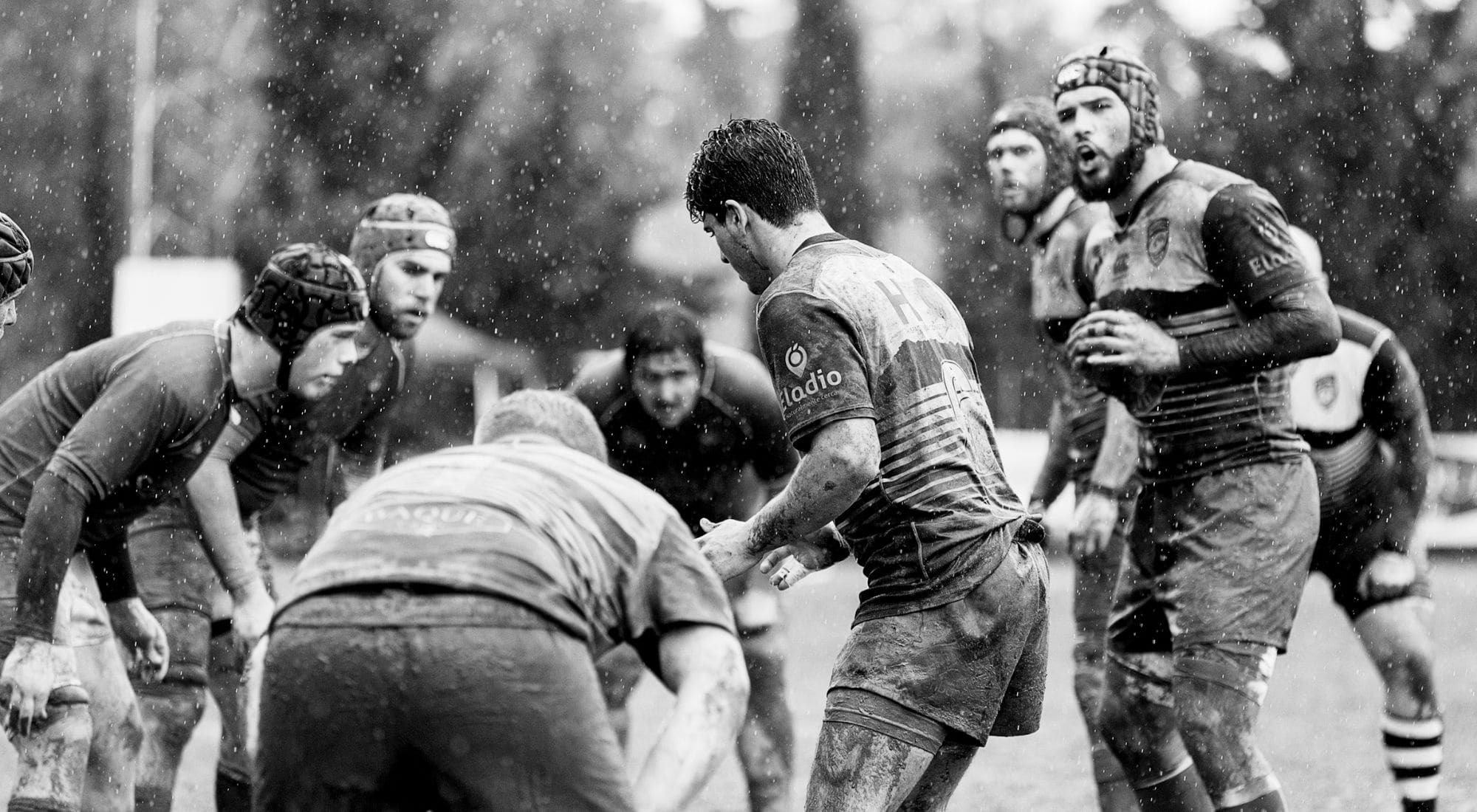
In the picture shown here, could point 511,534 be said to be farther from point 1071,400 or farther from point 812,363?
point 1071,400

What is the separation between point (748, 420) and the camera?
639 centimetres

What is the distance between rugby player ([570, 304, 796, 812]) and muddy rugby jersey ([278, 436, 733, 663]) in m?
3.05

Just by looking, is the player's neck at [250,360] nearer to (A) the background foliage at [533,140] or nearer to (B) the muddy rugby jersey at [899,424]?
(B) the muddy rugby jersey at [899,424]

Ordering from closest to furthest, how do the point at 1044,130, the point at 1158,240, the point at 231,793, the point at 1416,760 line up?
the point at 1158,240 < the point at 1416,760 < the point at 231,793 < the point at 1044,130

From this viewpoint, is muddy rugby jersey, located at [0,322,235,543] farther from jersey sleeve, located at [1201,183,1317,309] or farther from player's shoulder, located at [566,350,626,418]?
jersey sleeve, located at [1201,183,1317,309]

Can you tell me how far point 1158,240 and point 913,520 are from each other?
143cm

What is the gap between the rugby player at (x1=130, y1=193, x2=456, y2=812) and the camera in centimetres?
560

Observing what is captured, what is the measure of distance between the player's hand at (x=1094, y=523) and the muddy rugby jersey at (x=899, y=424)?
211 centimetres

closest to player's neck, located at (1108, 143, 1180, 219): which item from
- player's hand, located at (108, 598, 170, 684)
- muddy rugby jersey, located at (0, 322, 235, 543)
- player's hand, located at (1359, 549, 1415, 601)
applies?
player's hand, located at (1359, 549, 1415, 601)

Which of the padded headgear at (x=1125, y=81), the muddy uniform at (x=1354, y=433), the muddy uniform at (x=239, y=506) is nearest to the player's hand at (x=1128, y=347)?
the padded headgear at (x=1125, y=81)

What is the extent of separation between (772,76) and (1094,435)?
3925cm

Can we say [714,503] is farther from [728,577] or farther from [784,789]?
[728,577]

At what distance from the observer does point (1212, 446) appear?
15.6ft

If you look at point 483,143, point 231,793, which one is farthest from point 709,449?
point 483,143
